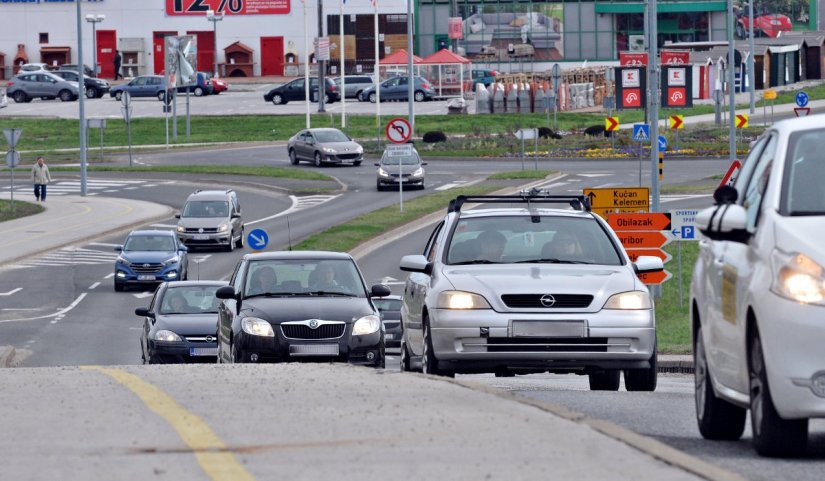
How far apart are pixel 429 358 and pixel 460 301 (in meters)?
Result: 0.64

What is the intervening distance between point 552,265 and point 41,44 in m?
110

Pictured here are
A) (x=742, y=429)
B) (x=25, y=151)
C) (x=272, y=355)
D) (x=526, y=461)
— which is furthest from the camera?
(x=25, y=151)

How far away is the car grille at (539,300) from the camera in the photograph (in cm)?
1292

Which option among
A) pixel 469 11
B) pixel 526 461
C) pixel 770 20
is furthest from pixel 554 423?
pixel 770 20

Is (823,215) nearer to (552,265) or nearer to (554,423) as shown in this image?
(554,423)

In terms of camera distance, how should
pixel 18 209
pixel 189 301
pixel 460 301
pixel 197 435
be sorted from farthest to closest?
pixel 18 209
pixel 189 301
pixel 460 301
pixel 197 435

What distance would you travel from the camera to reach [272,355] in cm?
1717

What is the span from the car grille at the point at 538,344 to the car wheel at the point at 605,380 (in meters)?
1.37

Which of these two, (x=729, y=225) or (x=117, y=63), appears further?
(x=117, y=63)

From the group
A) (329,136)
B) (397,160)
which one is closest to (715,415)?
(397,160)

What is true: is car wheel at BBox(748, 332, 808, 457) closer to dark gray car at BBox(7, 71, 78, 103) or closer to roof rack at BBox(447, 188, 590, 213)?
roof rack at BBox(447, 188, 590, 213)

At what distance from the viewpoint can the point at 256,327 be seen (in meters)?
17.2

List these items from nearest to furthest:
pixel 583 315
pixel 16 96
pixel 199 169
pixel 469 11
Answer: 1. pixel 583 315
2. pixel 199 169
3. pixel 16 96
4. pixel 469 11

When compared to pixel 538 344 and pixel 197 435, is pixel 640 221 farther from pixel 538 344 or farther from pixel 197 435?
pixel 197 435
